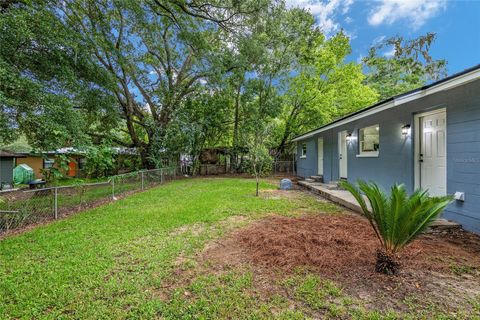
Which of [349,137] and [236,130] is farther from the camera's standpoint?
[236,130]

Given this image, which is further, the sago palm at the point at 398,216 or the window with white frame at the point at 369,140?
the window with white frame at the point at 369,140

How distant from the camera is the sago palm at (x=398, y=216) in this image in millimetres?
2504

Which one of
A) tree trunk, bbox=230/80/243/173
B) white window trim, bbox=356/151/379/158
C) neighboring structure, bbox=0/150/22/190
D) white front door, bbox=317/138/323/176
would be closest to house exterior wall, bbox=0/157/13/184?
neighboring structure, bbox=0/150/22/190

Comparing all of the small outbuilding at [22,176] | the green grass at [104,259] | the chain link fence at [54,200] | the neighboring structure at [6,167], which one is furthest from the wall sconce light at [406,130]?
the small outbuilding at [22,176]

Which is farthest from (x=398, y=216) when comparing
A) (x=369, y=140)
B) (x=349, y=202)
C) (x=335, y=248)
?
(x=369, y=140)

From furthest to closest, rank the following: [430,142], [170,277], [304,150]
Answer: [304,150], [430,142], [170,277]

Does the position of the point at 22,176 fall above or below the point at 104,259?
above

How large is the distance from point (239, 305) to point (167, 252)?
1607mm

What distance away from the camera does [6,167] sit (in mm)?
14734

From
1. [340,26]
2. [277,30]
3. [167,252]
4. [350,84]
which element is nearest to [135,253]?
[167,252]

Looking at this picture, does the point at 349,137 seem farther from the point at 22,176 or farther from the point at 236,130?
the point at 22,176

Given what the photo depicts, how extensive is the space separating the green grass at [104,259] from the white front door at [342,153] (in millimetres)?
3599

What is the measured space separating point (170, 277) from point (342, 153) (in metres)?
8.43

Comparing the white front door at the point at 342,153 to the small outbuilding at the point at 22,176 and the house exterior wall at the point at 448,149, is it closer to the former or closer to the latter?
the house exterior wall at the point at 448,149
